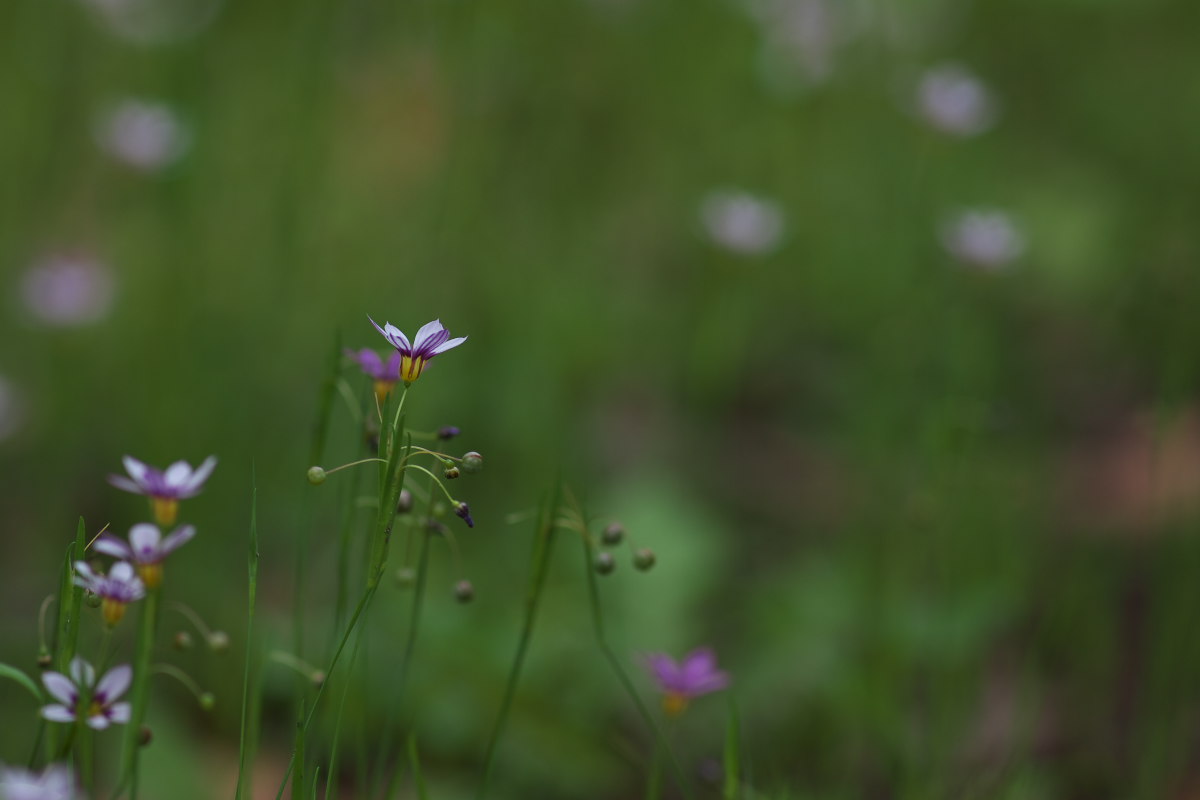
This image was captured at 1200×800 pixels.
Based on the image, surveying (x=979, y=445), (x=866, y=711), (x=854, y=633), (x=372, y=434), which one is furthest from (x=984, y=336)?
(x=372, y=434)

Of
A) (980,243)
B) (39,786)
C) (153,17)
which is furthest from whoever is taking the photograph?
(153,17)

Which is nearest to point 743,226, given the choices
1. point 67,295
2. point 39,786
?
point 67,295

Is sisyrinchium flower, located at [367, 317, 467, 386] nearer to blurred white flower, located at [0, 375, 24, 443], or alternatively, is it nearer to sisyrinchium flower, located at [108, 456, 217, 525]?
sisyrinchium flower, located at [108, 456, 217, 525]

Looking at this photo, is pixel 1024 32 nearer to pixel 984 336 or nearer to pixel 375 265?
pixel 984 336

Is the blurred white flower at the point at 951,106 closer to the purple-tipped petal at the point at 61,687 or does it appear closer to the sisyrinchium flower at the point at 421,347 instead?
the sisyrinchium flower at the point at 421,347

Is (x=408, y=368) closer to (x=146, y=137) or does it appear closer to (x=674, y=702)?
(x=674, y=702)

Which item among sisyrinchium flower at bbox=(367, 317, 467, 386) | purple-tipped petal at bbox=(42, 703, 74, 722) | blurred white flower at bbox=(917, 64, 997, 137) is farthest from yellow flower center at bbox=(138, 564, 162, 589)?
blurred white flower at bbox=(917, 64, 997, 137)

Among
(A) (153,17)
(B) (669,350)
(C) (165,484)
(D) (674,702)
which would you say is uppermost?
(C) (165,484)
